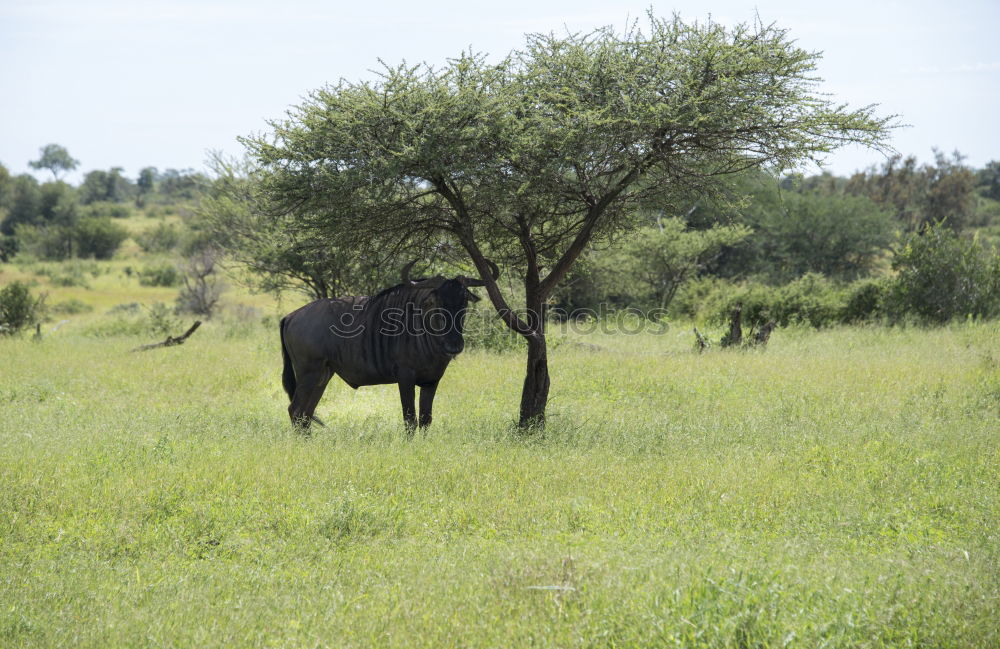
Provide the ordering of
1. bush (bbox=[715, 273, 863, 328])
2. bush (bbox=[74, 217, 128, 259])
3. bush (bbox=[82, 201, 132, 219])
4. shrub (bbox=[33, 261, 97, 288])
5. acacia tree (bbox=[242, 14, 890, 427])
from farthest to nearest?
1. bush (bbox=[82, 201, 132, 219])
2. bush (bbox=[74, 217, 128, 259])
3. shrub (bbox=[33, 261, 97, 288])
4. bush (bbox=[715, 273, 863, 328])
5. acacia tree (bbox=[242, 14, 890, 427])

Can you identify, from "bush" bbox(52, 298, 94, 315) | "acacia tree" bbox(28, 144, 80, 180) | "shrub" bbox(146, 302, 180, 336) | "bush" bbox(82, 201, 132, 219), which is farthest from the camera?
"acacia tree" bbox(28, 144, 80, 180)

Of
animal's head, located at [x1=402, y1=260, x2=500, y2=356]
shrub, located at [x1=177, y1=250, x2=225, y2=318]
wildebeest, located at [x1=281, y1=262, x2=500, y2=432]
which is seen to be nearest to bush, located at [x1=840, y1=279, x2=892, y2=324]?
wildebeest, located at [x1=281, y1=262, x2=500, y2=432]

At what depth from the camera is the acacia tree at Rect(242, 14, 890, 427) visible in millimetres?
9648

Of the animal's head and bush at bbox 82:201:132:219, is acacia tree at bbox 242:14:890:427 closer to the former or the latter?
the animal's head

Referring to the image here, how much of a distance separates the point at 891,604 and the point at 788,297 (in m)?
23.7

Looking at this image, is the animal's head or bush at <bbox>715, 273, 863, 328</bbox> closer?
the animal's head

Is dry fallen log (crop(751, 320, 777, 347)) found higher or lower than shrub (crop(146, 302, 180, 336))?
lower

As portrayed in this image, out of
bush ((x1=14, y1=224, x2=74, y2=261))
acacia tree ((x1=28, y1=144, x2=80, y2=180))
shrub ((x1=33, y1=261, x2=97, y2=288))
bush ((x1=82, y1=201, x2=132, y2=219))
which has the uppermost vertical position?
acacia tree ((x1=28, y1=144, x2=80, y2=180))

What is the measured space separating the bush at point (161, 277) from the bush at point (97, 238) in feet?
42.3

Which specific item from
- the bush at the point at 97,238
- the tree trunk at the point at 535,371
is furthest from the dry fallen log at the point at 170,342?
the bush at the point at 97,238

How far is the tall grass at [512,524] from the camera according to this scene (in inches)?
199

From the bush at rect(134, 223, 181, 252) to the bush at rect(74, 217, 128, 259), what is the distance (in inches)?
90.0

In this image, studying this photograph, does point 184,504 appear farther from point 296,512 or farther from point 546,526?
point 546,526

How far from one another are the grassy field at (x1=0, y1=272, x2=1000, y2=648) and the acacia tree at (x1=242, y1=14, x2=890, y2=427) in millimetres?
2904
